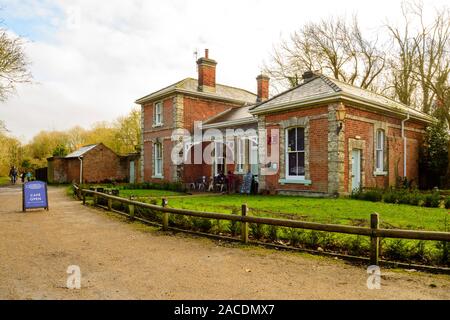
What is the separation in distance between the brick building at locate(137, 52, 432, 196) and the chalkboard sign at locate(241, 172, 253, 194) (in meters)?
0.56

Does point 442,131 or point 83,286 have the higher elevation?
point 442,131

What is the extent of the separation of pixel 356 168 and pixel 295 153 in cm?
270

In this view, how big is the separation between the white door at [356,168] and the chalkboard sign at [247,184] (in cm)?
515

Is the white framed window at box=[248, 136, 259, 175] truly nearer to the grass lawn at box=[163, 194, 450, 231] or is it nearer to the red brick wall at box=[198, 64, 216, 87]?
the grass lawn at box=[163, 194, 450, 231]

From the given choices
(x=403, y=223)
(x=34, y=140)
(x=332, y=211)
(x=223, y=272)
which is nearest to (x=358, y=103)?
(x=332, y=211)

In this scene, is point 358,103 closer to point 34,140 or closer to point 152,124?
point 152,124

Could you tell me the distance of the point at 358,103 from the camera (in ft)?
49.5

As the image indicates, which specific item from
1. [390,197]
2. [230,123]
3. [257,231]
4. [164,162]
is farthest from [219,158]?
[257,231]

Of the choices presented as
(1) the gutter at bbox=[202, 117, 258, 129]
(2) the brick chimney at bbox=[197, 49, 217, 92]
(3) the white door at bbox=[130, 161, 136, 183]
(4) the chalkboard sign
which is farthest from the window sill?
(3) the white door at bbox=[130, 161, 136, 183]

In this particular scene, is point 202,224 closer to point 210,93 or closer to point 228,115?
point 228,115

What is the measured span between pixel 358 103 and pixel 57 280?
529 inches

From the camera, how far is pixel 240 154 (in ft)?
64.7

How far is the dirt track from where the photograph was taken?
4.59 meters
